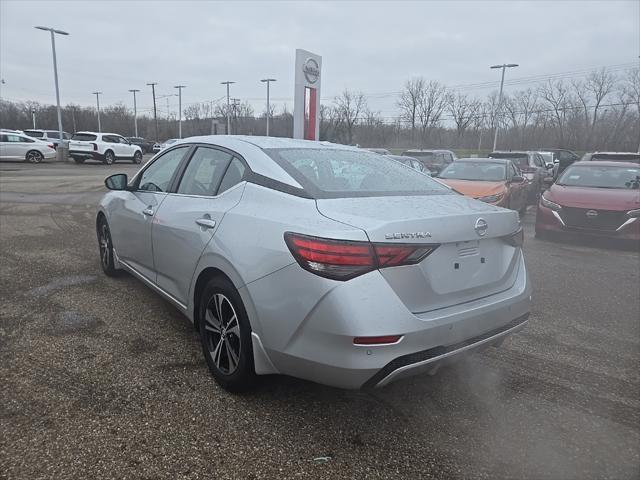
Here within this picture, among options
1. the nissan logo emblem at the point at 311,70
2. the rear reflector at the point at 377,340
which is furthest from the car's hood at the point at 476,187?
the rear reflector at the point at 377,340

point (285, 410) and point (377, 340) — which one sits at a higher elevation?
point (377, 340)

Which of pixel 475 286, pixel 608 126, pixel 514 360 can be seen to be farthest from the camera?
pixel 608 126

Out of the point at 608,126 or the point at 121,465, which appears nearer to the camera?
the point at 121,465

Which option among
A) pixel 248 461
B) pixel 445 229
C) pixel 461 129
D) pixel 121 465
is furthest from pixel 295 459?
pixel 461 129

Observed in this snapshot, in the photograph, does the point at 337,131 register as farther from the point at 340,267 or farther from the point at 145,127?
the point at 340,267

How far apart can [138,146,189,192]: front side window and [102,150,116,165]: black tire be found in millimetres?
26276

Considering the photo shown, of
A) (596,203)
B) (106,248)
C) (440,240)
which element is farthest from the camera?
(596,203)

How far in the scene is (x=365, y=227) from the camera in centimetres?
219

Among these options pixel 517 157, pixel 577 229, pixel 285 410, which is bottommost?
pixel 285 410

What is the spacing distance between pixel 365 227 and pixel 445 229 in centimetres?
45

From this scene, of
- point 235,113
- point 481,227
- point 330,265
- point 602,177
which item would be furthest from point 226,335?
point 235,113

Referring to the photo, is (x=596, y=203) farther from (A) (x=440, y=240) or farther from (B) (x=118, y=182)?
(B) (x=118, y=182)

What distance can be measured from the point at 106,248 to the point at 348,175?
10.8 ft

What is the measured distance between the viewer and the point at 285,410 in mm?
2725
